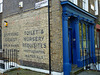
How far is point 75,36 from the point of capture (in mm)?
7270

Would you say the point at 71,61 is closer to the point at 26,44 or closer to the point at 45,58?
the point at 45,58

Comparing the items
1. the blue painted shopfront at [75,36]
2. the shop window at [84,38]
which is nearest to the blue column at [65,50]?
the blue painted shopfront at [75,36]

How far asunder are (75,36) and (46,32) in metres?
2.01

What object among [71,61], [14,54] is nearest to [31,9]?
[14,54]

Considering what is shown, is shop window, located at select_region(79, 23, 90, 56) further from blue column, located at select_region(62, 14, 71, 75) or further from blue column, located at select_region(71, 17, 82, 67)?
blue column, located at select_region(62, 14, 71, 75)

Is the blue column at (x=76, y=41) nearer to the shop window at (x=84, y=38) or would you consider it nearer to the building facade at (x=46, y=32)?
the building facade at (x=46, y=32)

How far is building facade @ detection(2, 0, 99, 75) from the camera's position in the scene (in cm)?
611

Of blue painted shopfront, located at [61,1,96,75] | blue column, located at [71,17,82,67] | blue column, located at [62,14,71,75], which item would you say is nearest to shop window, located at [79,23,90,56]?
blue painted shopfront, located at [61,1,96,75]

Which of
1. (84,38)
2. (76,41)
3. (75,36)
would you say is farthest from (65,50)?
(84,38)

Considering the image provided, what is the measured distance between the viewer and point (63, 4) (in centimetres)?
611

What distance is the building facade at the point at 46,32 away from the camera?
611 cm

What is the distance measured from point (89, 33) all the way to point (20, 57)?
5.95m

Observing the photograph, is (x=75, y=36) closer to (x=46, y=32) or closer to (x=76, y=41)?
(x=76, y=41)

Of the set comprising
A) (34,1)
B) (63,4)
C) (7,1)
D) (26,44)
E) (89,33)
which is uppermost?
(7,1)
